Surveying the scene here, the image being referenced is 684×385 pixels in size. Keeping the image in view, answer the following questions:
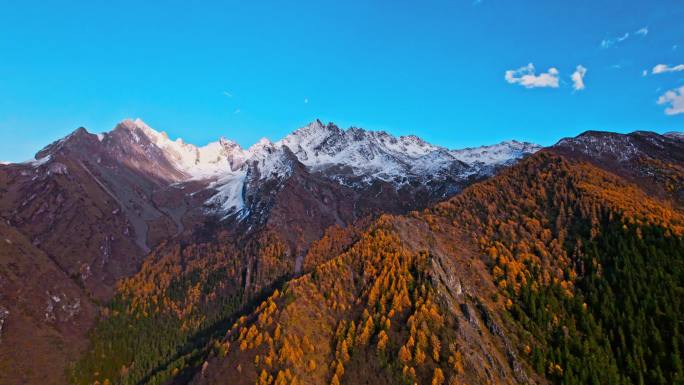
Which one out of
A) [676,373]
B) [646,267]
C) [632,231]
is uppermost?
[632,231]

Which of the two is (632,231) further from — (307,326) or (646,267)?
(307,326)

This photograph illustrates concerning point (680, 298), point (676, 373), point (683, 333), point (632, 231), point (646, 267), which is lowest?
point (676, 373)

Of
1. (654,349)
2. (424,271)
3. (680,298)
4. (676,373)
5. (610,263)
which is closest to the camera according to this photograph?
(676,373)

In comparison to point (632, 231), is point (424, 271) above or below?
below

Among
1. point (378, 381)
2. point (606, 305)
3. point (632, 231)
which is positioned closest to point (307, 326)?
point (378, 381)

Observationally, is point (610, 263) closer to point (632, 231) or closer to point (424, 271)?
point (632, 231)

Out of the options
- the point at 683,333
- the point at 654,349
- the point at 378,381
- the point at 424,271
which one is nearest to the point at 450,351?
the point at 378,381

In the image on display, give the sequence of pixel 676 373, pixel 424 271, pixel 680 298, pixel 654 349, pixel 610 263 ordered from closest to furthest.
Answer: pixel 676 373 → pixel 654 349 → pixel 680 298 → pixel 424 271 → pixel 610 263

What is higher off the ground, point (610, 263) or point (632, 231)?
point (632, 231)

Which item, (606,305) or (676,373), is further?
(606,305)

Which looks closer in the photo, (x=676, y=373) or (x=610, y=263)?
(x=676, y=373)
